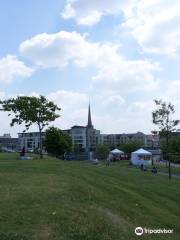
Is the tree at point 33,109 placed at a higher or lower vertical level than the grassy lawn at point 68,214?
higher

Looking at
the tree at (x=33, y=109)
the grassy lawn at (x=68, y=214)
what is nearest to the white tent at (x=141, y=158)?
the tree at (x=33, y=109)

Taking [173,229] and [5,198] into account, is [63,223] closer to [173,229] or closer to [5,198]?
[5,198]

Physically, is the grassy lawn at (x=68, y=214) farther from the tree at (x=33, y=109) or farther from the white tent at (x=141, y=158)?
the white tent at (x=141, y=158)

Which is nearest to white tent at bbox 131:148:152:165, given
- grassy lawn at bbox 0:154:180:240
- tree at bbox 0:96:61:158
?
tree at bbox 0:96:61:158

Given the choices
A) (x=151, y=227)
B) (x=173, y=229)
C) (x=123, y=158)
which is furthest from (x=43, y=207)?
(x=123, y=158)

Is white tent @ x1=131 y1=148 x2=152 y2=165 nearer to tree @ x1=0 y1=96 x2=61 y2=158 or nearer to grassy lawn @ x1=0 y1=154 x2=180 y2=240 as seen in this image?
tree @ x1=0 y1=96 x2=61 y2=158

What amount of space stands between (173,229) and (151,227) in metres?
0.96

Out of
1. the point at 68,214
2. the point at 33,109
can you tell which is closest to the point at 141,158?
the point at 33,109

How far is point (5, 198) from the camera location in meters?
11.5

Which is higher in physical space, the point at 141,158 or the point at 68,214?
the point at 141,158

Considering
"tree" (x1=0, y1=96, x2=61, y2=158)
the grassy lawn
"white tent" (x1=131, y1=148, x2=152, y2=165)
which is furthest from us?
"white tent" (x1=131, y1=148, x2=152, y2=165)

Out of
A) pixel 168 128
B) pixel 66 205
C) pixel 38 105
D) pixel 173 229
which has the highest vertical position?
pixel 38 105

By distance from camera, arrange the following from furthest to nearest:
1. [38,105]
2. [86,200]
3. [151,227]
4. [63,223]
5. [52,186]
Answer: [38,105], [52,186], [86,200], [151,227], [63,223]

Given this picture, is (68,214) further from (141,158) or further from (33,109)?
(141,158)
